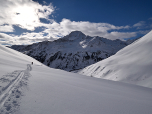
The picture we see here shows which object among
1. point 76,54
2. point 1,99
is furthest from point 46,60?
point 1,99

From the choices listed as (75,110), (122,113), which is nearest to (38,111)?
(75,110)

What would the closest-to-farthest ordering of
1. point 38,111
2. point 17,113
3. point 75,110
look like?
point 17,113 → point 38,111 → point 75,110

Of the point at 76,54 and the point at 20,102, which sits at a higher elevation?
the point at 76,54

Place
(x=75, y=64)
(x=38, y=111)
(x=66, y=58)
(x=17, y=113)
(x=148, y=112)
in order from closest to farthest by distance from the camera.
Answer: (x=17, y=113) → (x=38, y=111) → (x=148, y=112) → (x=75, y=64) → (x=66, y=58)

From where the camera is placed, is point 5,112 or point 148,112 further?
point 148,112

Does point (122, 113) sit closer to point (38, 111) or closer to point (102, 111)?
point (102, 111)

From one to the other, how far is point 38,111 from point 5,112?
2.76 ft

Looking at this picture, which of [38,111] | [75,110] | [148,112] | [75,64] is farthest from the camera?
[75,64]

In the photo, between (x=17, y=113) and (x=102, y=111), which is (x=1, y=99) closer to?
(x=17, y=113)

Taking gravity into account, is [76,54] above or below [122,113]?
above

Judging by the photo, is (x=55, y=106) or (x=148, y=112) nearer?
(x=55, y=106)

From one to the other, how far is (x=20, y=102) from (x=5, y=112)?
0.51 meters

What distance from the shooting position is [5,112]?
2.27m

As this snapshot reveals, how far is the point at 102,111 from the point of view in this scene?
114 inches
